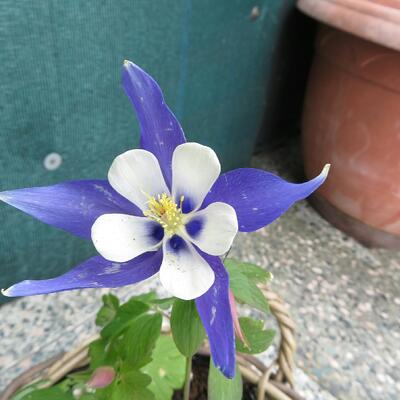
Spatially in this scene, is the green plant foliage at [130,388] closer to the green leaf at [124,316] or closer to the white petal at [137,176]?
the green leaf at [124,316]

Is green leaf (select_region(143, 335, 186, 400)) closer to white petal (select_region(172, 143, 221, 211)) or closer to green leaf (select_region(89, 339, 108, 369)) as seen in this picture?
green leaf (select_region(89, 339, 108, 369))

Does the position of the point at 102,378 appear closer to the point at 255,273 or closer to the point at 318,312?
the point at 255,273

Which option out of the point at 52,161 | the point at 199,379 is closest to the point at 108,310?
the point at 199,379

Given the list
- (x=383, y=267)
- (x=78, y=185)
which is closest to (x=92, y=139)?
(x=78, y=185)

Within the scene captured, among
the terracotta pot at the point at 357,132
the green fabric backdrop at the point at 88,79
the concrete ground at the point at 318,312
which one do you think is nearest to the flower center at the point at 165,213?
the green fabric backdrop at the point at 88,79

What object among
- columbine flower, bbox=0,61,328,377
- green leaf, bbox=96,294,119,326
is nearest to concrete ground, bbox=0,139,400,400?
green leaf, bbox=96,294,119,326

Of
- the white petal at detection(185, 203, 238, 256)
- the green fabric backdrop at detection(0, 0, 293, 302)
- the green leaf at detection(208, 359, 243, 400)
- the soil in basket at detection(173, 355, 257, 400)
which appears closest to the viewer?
the white petal at detection(185, 203, 238, 256)
